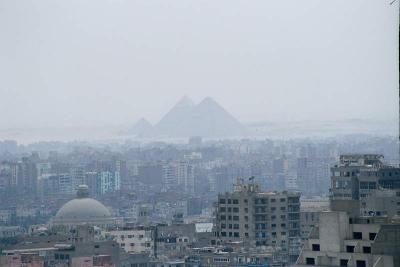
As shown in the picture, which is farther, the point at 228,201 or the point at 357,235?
the point at 228,201

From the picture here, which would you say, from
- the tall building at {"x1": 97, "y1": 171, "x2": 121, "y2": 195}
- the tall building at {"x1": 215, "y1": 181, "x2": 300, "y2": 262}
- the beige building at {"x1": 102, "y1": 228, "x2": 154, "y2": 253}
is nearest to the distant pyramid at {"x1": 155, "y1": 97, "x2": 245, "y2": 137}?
the tall building at {"x1": 97, "y1": 171, "x2": 121, "y2": 195}

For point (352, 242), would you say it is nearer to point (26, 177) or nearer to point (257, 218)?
point (257, 218)

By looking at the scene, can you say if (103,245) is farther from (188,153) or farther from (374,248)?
(188,153)

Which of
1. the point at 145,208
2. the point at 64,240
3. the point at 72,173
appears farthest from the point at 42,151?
the point at 64,240

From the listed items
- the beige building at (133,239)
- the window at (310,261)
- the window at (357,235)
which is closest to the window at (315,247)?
the window at (310,261)

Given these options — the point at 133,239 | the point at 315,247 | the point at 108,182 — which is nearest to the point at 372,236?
the point at 315,247

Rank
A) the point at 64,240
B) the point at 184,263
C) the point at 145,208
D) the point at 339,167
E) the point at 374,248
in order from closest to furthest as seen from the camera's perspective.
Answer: the point at 374,248, the point at 184,263, the point at 339,167, the point at 64,240, the point at 145,208

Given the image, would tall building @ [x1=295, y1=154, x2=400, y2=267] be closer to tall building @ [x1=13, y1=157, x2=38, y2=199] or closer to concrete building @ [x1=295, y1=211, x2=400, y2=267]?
concrete building @ [x1=295, y1=211, x2=400, y2=267]
